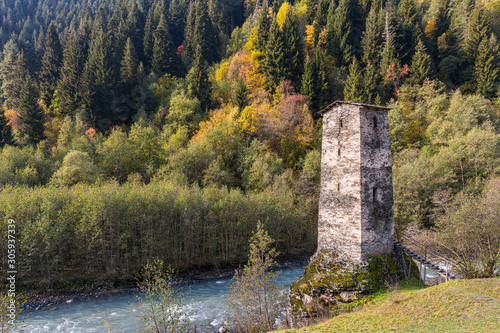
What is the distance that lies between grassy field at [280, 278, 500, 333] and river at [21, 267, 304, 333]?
10.4 meters

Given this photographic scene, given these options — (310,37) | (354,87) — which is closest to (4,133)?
(354,87)

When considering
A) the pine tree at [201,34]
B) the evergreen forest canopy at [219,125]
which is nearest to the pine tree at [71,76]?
the evergreen forest canopy at [219,125]

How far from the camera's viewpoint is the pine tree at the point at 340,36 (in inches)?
2000

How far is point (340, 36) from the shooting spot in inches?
2052

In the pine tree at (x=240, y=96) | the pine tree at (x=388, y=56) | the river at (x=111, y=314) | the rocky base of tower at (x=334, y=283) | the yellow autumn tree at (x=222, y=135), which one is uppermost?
the pine tree at (x=388, y=56)

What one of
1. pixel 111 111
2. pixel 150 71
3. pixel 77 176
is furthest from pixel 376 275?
pixel 150 71

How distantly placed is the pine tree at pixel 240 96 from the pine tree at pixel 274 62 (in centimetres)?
427

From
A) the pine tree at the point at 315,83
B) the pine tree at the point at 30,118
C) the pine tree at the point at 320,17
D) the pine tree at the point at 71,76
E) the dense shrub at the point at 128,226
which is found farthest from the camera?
the pine tree at the point at 320,17

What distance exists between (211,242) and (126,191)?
944 cm

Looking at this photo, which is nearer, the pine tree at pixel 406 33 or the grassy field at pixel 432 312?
the grassy field at pixel 432 312

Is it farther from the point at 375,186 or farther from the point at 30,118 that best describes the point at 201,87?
the point at 375,186

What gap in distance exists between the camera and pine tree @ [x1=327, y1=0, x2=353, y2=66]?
5081 centimetres

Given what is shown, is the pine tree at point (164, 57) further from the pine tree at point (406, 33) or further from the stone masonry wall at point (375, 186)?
the stone masonry wall at point (375, 186)

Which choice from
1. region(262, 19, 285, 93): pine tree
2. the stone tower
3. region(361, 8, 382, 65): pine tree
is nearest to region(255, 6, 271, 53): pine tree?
region(262, 19, 285, 93): pine tree
